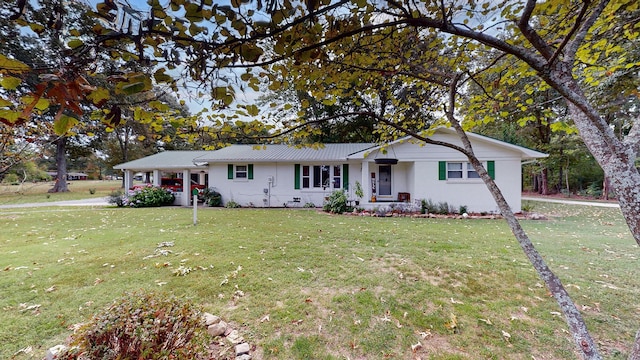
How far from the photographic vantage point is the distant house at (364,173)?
451 inches

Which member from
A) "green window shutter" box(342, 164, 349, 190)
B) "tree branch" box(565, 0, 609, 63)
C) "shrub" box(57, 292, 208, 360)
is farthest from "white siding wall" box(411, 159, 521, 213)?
"shrub" box(57, 292, 208, 360)

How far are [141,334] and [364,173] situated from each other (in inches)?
447

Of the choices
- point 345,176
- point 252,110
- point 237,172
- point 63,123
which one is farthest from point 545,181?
point 63,123

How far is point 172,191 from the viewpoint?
15.5 metres

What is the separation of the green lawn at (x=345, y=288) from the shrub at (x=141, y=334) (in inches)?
31.6

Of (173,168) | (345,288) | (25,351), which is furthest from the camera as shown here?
(173,168)

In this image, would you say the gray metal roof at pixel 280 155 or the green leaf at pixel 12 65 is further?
the gray metal roof at pixel 280 155

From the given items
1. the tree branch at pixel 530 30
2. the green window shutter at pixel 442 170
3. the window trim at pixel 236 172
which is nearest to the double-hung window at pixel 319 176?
the window trim at pixel 236 172

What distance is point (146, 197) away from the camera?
13.7 m

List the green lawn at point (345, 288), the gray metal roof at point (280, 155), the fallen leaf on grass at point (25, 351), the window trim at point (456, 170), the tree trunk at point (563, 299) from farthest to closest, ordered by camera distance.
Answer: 1. the gray metal roof at point (280, 155)
2. the window trim at point (456, 170)
3. the green lawn at point (345, 288)
4. the fallen leaf on grass at point (25, 351)
5. the tree trunk at point (563, 299)

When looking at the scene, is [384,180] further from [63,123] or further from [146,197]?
[63,123]

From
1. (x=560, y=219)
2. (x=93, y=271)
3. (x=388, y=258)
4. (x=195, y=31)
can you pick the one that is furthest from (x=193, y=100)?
(x=560, y=219)

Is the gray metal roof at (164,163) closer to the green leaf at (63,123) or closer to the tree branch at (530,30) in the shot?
the green leaf at (63,123)

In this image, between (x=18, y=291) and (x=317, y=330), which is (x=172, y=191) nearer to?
(x=18, y=291)
